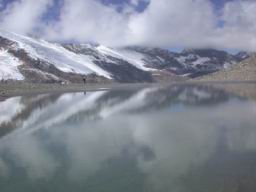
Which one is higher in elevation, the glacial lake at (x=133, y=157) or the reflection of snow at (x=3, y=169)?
the glacial lake at (x=133, y=157)

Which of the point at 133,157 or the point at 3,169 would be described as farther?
the point at 133,157

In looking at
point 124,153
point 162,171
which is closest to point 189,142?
point 124,153

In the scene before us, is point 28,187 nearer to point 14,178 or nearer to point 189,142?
point 14,178

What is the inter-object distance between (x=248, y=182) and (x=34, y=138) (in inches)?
1172

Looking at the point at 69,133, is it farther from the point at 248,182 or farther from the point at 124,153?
the point at 248,182

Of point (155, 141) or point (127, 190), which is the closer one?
point (127, 190)

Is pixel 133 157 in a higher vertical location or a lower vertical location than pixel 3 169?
higher

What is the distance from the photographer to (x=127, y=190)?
2812cm

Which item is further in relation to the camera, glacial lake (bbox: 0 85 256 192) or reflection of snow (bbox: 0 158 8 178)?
reflection of snow (bbox: 0 158 8 178)

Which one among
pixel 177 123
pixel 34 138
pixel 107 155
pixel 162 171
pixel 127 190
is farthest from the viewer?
pixel 177 123

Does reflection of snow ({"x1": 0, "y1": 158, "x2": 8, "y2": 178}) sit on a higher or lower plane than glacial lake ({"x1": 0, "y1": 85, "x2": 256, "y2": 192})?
lower

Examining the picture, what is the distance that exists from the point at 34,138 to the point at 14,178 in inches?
764

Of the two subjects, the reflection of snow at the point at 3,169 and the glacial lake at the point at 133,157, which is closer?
the glacial lake at the point at 133,157

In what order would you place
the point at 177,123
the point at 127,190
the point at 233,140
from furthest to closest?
the point at 177,123 < the point at 233,140 < the point at 127,190
